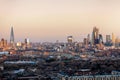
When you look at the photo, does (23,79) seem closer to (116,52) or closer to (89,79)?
(89,79)

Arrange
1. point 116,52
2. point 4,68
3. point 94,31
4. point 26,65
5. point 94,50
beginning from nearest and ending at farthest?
point 4,68
point 26,65
point 116,52
point 94,50
point 94,31

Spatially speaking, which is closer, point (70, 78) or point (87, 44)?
point (70, 78)

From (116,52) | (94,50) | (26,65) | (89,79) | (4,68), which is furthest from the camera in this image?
(94,50)

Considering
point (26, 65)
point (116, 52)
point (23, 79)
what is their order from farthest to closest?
point (116, 52), point (26, 65), point (23, 79)

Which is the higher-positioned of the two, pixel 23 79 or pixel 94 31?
pixel 94 31

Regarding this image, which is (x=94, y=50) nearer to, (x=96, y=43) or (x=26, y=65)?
(x=96, y=43)

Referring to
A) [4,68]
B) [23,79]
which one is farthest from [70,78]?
[4,68]

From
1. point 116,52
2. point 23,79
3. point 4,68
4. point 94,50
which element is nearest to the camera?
point 23,79

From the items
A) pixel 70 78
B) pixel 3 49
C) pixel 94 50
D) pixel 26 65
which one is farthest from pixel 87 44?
pixel 70 78

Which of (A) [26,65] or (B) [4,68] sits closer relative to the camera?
(B) [4,68]
